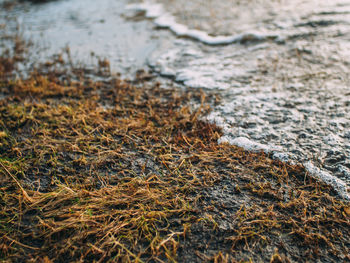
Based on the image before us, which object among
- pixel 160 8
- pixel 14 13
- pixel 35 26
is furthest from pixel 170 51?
pixel 14 13

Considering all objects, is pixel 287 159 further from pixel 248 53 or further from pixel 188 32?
pixel 188 32

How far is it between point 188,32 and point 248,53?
60.4 inches

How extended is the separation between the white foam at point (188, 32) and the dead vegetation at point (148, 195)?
236 centimetres

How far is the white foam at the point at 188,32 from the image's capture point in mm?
4891

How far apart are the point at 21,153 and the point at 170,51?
3.17 metres

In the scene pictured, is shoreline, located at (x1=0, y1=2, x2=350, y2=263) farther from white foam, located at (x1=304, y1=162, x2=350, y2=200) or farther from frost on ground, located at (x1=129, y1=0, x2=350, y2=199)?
frost on ground, located at (x1=129, y1=0, x2=350, y2=199)

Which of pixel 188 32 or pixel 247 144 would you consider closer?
pixel 247 144

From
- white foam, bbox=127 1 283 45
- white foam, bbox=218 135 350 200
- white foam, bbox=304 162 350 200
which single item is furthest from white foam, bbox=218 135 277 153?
white foam, bbox=127 1 283 45

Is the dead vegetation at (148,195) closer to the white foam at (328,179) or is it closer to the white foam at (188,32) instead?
the white foam at (328,179)

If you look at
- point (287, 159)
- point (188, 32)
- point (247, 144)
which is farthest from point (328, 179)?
point (188, 32)

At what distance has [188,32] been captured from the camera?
5367 mm

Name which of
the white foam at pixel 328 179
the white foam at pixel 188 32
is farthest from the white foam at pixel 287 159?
the white foam at pixel 188 32

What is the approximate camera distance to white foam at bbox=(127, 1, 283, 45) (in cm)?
489

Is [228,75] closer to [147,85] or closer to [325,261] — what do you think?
[147,85]
